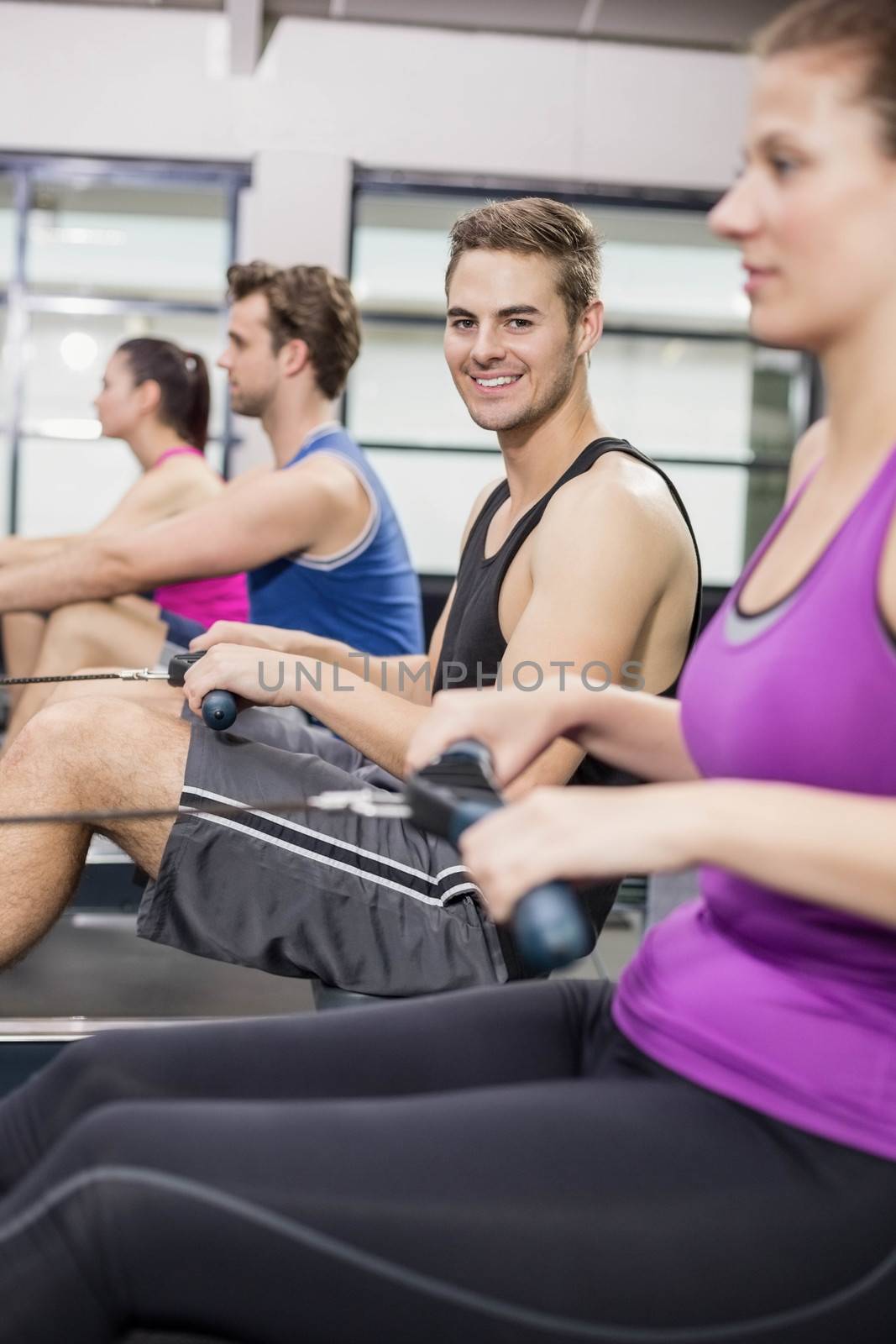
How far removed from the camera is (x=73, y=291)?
265 inches

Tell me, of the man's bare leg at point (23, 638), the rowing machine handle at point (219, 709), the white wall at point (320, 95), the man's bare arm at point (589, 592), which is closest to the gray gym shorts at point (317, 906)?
the rowing machine handle at point (219, 709)

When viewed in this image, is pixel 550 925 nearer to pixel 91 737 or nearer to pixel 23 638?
pixel 91 737

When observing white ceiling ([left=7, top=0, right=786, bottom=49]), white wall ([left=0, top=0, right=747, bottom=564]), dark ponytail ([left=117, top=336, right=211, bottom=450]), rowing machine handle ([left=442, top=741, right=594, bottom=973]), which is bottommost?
rowing machine handle ([left=442, top=741, right=594, bottom=973])

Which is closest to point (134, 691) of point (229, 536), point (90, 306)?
point (229, 536)

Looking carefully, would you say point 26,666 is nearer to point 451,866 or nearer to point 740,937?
point 451,866

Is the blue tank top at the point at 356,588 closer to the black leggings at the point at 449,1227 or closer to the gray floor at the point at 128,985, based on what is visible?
the gray floor at the point at 128,985

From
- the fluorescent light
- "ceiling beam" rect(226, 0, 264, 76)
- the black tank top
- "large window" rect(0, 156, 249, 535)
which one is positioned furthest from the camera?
the fluorescent light

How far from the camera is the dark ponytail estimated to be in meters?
3.73

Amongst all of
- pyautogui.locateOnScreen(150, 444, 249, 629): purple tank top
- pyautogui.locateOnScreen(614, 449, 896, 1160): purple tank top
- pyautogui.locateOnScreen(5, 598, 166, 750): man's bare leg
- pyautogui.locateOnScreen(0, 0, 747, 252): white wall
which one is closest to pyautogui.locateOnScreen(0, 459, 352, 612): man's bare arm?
pyautogui.locateOnScreen(5, 598, 166, 750): man's bare leg

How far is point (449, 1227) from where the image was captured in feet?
2.44

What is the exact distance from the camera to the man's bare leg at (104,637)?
313 centimetres

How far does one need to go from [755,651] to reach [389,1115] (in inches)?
14.1

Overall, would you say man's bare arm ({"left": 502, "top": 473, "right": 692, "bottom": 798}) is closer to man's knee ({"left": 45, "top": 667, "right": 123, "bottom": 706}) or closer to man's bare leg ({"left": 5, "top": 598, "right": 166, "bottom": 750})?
man's knee ({"left": 45, "top": 667, "right": 123, "bottom": 706})

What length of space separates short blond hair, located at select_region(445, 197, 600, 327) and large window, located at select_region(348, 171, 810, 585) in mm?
4585
